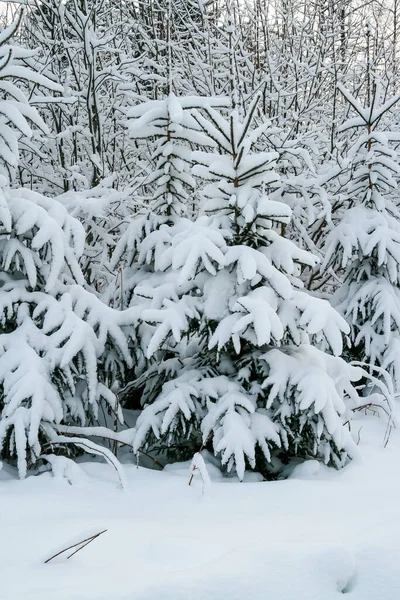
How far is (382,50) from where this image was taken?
23.9 ft

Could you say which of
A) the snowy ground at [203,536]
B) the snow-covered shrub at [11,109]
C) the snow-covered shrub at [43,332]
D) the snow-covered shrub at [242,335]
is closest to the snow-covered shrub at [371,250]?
the snow-covered shrub at [242,335]

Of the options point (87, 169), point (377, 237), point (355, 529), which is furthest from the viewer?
point (87, 169)

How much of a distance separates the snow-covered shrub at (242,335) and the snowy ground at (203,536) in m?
0.27

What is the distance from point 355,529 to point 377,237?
283 centimetres

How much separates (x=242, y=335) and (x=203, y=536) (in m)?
1.20

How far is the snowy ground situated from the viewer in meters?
1.81

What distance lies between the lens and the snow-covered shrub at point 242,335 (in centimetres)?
305

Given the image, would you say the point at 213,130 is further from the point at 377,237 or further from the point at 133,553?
the point at 133,553

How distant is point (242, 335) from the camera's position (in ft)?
10.4

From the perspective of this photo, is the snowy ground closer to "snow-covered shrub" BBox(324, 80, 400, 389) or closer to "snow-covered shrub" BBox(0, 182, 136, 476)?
"snow-covered shrub" BBox(0, 182, 136, 476)

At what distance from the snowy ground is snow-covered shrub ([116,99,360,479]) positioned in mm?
266

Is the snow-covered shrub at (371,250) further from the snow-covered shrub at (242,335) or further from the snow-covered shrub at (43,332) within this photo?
the snow-covered shrub at (43,332)

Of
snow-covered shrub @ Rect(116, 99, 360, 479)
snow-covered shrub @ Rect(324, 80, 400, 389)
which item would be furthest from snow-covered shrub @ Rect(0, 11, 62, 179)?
snow-covered shrub @ Rect(324, 80, 400, 389)

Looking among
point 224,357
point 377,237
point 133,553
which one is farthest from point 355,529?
point 377,237
